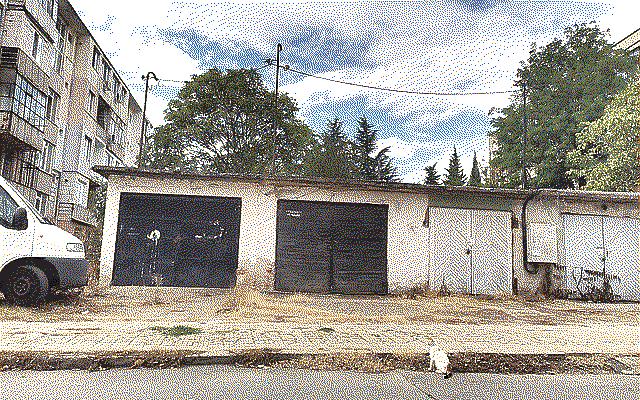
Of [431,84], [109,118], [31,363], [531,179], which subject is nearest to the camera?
[31,363]

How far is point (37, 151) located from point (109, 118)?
12.8 metres

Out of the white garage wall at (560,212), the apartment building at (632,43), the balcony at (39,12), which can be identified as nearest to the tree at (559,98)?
the apartment building at (632,43)

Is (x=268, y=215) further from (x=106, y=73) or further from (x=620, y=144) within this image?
(x=106, y=73)

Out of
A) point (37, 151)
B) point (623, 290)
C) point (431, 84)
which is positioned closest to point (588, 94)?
point (623, 290)

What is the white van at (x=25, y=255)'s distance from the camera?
28.2 ft

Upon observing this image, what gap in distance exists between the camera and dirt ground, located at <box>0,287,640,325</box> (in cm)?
834

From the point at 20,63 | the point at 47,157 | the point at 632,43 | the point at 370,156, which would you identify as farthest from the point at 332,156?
the point at 632,43

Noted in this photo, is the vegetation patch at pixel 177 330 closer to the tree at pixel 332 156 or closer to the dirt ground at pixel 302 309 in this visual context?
the dirt ground at pixel 302 309

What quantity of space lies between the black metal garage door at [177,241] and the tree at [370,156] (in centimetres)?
2737

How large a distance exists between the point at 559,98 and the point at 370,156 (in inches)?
637

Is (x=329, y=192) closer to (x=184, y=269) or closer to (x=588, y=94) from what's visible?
(x=184, y=269)

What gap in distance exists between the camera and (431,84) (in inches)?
495

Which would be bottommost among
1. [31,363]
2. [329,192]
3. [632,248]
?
[31,363]

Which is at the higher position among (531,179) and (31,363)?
(531,179)
